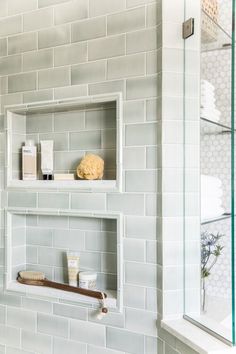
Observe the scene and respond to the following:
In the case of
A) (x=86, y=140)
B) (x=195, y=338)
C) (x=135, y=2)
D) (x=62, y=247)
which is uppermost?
(x=135, y=2)

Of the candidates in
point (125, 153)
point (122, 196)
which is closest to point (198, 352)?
point (122, 196)

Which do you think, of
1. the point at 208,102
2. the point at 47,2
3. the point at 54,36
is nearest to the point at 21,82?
the point at 54,36

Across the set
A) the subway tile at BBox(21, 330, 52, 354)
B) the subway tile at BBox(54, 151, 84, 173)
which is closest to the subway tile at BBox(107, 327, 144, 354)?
the subway tile at BBox(21, 330, 52, 354)

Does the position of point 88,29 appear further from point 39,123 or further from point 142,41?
point 39,123

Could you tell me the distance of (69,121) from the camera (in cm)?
173

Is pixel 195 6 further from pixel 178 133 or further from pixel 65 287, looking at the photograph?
pixel 65 287

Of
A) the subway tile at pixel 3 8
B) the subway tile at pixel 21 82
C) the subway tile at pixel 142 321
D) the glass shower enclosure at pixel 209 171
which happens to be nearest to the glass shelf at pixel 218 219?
the glass shower enclosure at pixel 209 171

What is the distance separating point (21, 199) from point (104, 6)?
91cm

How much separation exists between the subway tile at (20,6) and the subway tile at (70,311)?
133 cm

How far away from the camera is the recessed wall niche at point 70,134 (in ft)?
5.16

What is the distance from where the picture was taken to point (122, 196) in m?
1.52

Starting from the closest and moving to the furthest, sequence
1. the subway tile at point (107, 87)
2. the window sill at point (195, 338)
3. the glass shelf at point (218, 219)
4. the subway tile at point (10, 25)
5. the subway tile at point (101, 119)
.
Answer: the window sill at point (195, 338)
the glass shelf at point (218, 219)
the subway tile at point (107, 87)
the subway tile at point (101, 119)
the subway tile at point (10, 25)

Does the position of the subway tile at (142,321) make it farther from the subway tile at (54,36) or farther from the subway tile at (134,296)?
the subway tile at (54,36)

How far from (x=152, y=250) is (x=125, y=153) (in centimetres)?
40
